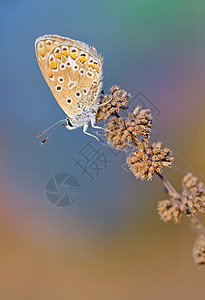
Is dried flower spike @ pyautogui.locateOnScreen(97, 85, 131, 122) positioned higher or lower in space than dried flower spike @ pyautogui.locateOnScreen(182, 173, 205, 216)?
higher

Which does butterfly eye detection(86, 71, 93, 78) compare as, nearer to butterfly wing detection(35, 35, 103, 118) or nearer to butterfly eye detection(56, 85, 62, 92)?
butterfly wing detection(35, 35, 103, 118)

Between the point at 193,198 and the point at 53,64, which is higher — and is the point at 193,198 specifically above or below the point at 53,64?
below

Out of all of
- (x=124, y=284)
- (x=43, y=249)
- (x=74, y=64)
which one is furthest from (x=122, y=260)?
(x=74, y=64)

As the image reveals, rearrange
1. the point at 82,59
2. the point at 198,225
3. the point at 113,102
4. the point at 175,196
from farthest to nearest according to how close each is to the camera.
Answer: the point at 82,59 → the point at 113,102 → the point at 175,196 → the point at 198,225

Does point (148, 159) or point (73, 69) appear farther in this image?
point (73, 69)

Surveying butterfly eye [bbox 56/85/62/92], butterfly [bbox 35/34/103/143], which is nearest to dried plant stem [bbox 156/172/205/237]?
butterfly [bbox 35/34/103/143]

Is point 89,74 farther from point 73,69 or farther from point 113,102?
point 113,102

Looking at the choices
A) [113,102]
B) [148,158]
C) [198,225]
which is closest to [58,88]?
[113,102]
